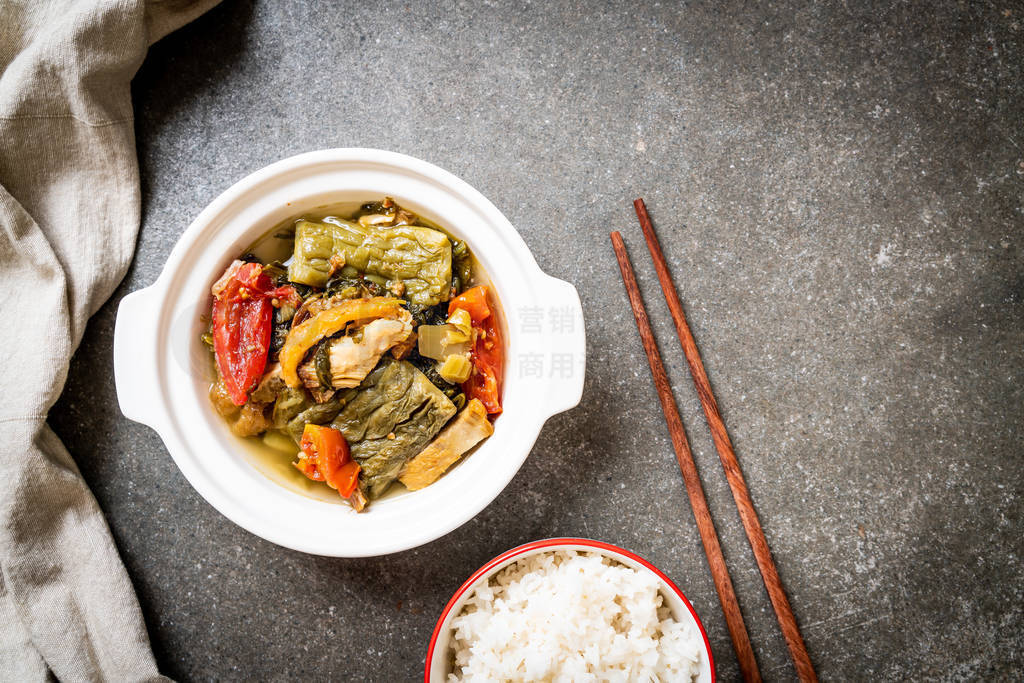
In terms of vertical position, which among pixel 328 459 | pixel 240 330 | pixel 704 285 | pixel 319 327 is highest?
pixel 704 285

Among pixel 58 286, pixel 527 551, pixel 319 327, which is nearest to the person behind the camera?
pixel 319 327

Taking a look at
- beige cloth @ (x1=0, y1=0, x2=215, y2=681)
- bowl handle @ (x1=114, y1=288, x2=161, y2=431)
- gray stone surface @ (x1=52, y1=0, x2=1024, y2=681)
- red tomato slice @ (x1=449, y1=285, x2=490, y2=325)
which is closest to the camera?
bowl handle @ (x1=114, y1=288, x2=161, y2=431)

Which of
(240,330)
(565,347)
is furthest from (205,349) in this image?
(565,347)

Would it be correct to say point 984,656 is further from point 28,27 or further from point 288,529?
point 28,27

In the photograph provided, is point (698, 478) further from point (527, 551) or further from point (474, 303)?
point (474, 303)

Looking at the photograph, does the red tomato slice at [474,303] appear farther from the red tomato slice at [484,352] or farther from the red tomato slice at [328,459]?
the red tomato slice at [328,459]

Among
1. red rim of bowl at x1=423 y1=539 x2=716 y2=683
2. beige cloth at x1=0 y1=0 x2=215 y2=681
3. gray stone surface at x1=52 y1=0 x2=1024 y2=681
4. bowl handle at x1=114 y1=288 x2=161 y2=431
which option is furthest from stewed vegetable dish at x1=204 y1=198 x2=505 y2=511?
beige cloth at x1=0 y1=0 x2=215 y2=681

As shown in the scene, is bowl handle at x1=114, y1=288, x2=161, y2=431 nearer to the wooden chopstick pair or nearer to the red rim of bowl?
the red rim of bowl
